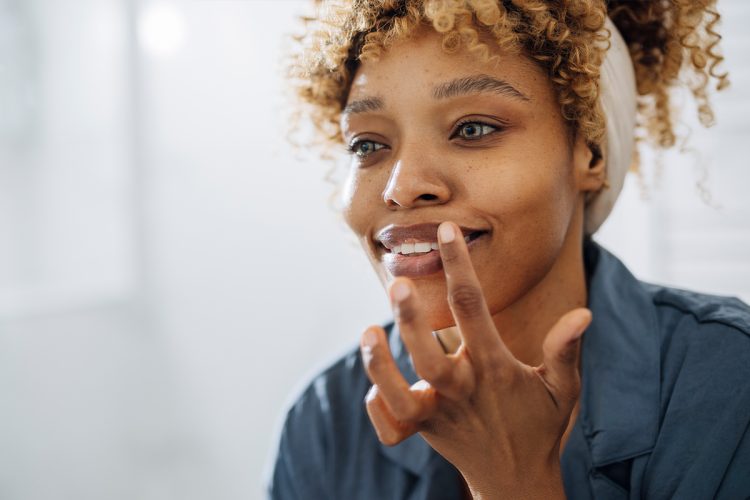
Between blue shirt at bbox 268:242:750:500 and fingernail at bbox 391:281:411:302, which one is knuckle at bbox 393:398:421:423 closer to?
fingernail at bbox 391:281:411:302

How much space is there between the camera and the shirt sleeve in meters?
1.15

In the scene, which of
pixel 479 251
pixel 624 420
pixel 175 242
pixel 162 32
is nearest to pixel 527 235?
pixel 479 251

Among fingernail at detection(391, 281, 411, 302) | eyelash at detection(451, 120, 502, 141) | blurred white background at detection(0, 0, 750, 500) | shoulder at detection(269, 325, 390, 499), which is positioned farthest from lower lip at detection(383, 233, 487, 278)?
blurred white background at detection(0, 0, 750, 500)

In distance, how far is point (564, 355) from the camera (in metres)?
0.68

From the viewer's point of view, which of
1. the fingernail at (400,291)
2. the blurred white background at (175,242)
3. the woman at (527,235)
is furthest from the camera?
the blurred white background at (175,242)

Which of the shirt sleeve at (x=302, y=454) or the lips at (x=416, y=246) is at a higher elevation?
Answer: the lips at (x=416, y=246)

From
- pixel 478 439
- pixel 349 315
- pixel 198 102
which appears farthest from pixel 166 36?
pixel 478 439

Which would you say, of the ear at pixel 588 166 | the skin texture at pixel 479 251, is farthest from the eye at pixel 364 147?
the ear at pixel 588 166

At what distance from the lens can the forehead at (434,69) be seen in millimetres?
887

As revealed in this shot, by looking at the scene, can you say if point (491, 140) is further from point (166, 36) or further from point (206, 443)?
point (206, 443)

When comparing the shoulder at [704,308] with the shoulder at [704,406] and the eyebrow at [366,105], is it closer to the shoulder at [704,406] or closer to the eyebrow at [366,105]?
the shoulder at [704,406]

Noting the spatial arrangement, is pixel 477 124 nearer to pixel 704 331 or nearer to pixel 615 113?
pixel 615 113

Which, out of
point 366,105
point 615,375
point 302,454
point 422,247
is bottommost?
point 302,454

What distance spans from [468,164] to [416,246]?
0.13 meters
